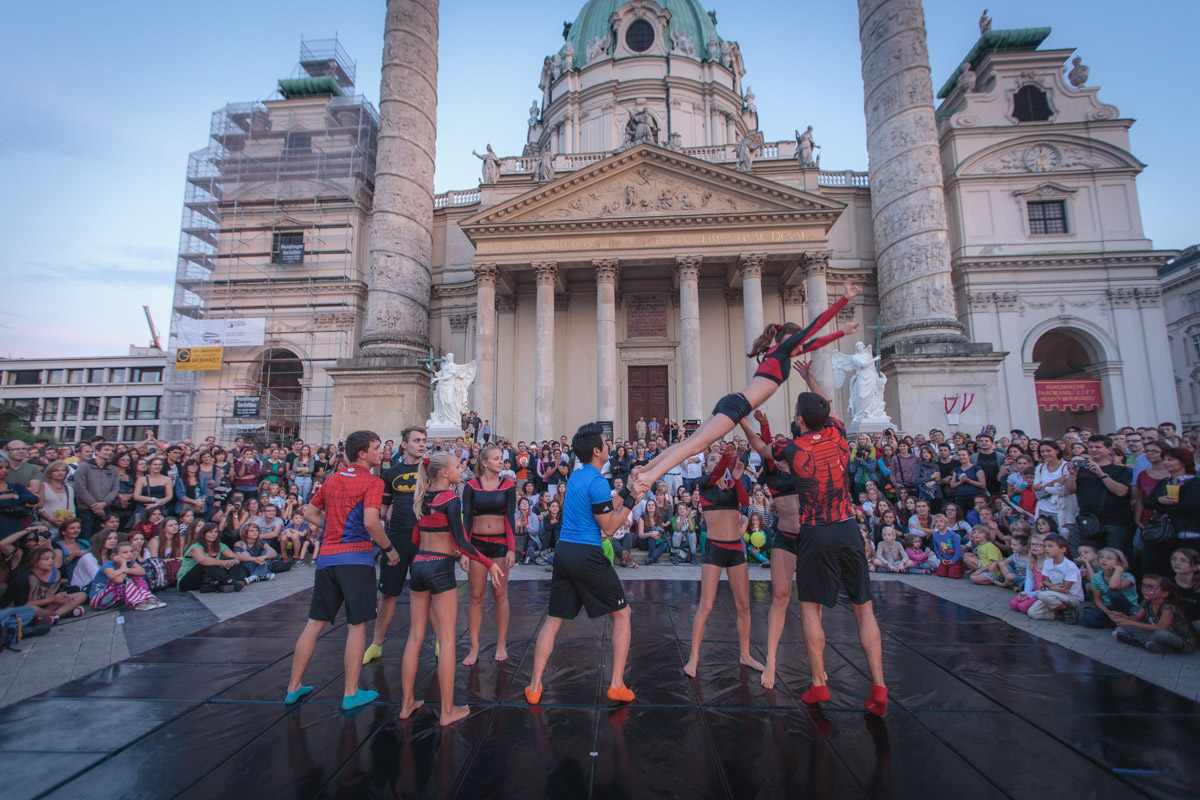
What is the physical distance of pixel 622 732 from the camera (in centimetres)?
342

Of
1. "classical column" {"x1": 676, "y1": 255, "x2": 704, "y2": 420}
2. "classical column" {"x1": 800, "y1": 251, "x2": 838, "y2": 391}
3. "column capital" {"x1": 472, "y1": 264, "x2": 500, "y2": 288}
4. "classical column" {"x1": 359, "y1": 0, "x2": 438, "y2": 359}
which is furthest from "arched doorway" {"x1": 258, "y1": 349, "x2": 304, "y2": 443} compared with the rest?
"classical column" {"x1": 800, "y1": 251, "x2": 838, "y2": 391}

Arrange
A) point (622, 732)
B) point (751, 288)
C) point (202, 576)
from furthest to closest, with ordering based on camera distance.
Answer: point (751, 288) < point (202, 576) < point (622, 732)

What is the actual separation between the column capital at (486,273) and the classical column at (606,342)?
13.0 feet

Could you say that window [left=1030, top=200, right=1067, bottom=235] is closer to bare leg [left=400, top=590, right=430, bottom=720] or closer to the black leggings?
bare leg [left=400, top=590, right=430, bottom=720]

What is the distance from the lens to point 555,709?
3766 mm

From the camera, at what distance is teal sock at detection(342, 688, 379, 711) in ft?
12.2

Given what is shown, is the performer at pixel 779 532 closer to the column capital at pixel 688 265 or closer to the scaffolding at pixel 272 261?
the column capital at pixel 688 265

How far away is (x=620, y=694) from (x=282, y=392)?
28111mm

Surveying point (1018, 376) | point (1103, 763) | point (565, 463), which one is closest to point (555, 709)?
point (1103, 763)

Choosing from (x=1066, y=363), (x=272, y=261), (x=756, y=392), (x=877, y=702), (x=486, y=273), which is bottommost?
(x=877, y=702)

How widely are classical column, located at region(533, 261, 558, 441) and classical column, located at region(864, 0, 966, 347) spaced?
1348 cm

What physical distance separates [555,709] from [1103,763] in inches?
125

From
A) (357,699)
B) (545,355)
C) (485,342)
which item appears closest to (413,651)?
(357,699)

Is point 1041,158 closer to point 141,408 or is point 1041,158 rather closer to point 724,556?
point 724,556
